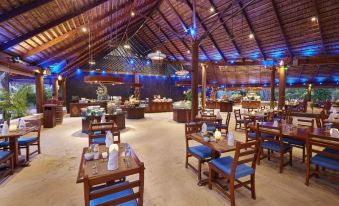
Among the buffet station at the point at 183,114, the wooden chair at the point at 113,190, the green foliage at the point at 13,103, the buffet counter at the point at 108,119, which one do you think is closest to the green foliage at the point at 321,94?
the buffet station at the point at 183,114

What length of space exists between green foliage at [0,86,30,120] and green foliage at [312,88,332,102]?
77.9 ft

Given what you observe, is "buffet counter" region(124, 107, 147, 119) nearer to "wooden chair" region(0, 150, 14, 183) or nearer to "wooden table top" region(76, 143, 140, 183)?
"wooden chair" region(0, 150, 14, 183)

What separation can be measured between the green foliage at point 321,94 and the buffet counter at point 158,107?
1559cm

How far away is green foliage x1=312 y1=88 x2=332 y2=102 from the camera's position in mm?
17641

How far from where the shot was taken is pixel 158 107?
1411 centimetres

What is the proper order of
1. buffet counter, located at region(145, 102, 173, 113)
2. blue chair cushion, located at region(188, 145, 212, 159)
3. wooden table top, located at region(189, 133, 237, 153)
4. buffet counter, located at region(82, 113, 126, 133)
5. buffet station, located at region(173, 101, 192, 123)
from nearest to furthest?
wooden table top, located at region(189, 133, 237, 153), blue chair cushion, located at region(188, 145, 212, 159), buffet counter, located at region(82, 113, 126, 133), buffet station, located at region(173, 101, 192, 123), buffet counter, located at region(145, 102, 173, 113)

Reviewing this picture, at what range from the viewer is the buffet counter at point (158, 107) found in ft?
45.4

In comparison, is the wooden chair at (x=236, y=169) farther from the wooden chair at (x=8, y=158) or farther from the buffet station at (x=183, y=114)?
the buffet station at (x=183, y=114)

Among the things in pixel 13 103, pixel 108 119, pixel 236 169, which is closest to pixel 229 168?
pixel 236 169

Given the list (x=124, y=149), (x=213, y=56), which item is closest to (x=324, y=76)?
(x=213, y=56)

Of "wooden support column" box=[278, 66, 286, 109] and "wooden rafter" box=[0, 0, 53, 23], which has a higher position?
"wooden rafter" box=[0, 0, 53, 23]

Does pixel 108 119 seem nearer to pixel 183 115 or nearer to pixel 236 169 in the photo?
pixel 183 115

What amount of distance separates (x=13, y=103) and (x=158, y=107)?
30.1ft

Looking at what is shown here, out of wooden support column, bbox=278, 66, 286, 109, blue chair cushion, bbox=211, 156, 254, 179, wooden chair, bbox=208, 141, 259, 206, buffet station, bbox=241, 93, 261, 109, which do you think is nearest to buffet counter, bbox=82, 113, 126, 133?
wooden chair, bbox=208, 141, 259, 206
